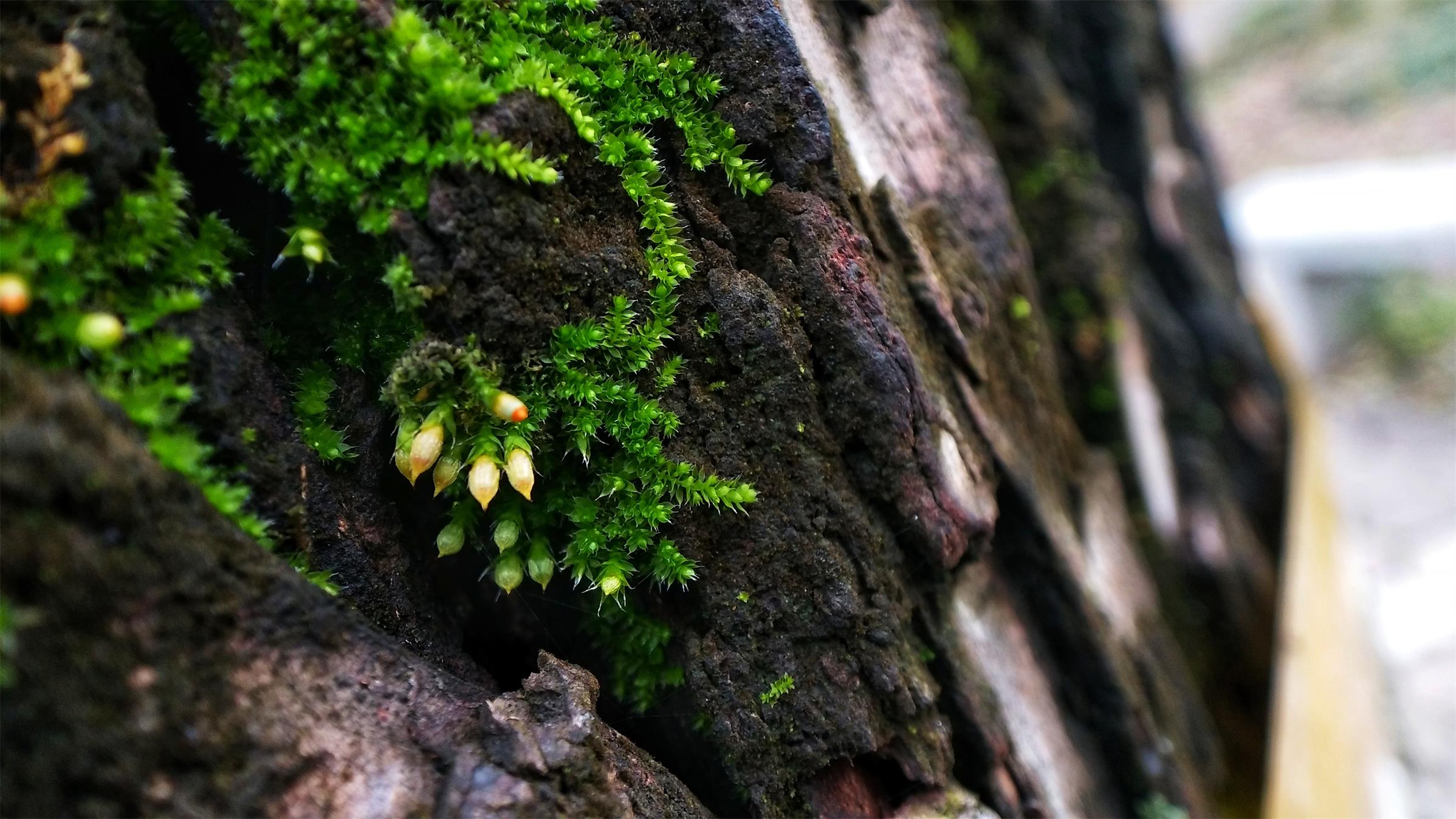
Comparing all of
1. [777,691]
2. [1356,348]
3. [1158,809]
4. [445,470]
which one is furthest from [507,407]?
[1356,348]

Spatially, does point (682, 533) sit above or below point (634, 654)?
above

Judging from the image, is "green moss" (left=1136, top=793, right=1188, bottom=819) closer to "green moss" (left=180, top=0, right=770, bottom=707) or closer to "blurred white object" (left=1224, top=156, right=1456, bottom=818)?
"blurred white object" (left=1224, top=156, right=1456, bottom=818)

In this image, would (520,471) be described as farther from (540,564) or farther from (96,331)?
(96,331)

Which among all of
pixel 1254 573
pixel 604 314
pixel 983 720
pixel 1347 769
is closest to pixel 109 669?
pixel 604 314

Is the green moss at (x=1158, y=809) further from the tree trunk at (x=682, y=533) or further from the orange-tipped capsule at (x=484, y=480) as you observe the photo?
the orange-tipped capsule at (x=484, y=480)

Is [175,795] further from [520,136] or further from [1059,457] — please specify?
[1059,457]

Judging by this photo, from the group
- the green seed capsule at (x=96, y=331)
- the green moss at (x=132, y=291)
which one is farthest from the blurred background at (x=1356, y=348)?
the green seed capsule at (x=96, y=331)

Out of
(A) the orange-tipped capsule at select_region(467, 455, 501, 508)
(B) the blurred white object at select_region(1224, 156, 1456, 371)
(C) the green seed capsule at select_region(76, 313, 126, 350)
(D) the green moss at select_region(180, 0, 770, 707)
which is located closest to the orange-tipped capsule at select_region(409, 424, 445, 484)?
(D) the green moss at select_region(180, 0, 770, 707)
